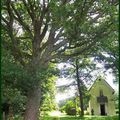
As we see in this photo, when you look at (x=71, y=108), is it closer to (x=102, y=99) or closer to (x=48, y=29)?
(x=102, y=99)

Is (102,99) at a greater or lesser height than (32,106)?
greater

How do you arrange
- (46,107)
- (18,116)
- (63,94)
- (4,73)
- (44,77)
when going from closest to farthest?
(4,73), (44,77), (18,116), (46,107), (63,94)

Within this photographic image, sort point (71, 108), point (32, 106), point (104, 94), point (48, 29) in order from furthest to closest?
1. point (104, 94)
2. point (71, 108)
3. point (48, 29)
4. point (32, 106)

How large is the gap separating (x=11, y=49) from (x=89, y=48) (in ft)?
12.6

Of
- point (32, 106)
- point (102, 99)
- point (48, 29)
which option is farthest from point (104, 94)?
point (32, 106)

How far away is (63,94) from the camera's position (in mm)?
39406

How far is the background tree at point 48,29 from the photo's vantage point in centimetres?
1291

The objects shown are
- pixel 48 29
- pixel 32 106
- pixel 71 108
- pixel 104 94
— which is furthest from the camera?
pixel 104 94

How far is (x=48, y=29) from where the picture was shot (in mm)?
16516

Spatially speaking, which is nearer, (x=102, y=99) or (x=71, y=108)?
(x=71, y=108)

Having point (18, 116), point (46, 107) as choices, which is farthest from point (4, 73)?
point (46, 107)

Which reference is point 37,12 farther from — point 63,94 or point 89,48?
point 63,94

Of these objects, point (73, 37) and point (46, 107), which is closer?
point (73, 37)

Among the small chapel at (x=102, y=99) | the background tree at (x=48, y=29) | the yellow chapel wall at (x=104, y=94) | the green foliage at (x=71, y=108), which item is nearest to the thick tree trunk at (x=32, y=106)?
the background tree at (x=48, y=29)
